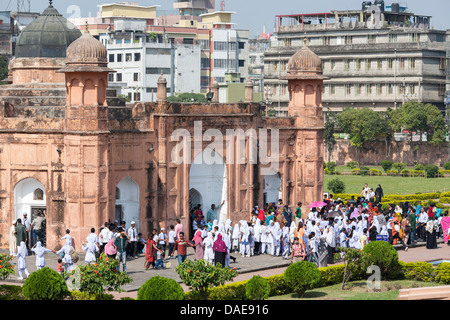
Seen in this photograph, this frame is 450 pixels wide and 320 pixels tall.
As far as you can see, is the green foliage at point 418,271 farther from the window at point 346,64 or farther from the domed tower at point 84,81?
the window at point 346,64

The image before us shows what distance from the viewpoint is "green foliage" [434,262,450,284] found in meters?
29.5

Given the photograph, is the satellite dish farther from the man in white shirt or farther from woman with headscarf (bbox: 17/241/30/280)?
woman with headscarf (bbox: 17/241/30/280)

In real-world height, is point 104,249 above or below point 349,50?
below

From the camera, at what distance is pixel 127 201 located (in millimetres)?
35406

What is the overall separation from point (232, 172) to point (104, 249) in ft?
29.7

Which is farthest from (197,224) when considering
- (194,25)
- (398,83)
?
(194,25)

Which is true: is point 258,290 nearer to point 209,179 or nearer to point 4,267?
point 4,267

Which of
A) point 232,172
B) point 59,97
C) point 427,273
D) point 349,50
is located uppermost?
point 349,50

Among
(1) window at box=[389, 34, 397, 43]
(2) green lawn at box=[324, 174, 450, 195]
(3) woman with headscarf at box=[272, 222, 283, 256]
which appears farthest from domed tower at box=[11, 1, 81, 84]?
(1) window at box=[389, 34, 397, 43]

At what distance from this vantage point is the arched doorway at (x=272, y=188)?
4150 cm

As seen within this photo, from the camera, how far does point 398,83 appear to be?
297 feet

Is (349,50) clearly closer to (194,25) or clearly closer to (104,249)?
(194,25)

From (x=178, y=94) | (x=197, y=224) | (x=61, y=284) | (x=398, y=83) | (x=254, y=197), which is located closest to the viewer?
(x=61, y=284)

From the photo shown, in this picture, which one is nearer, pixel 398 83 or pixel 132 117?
pixel 132 117
